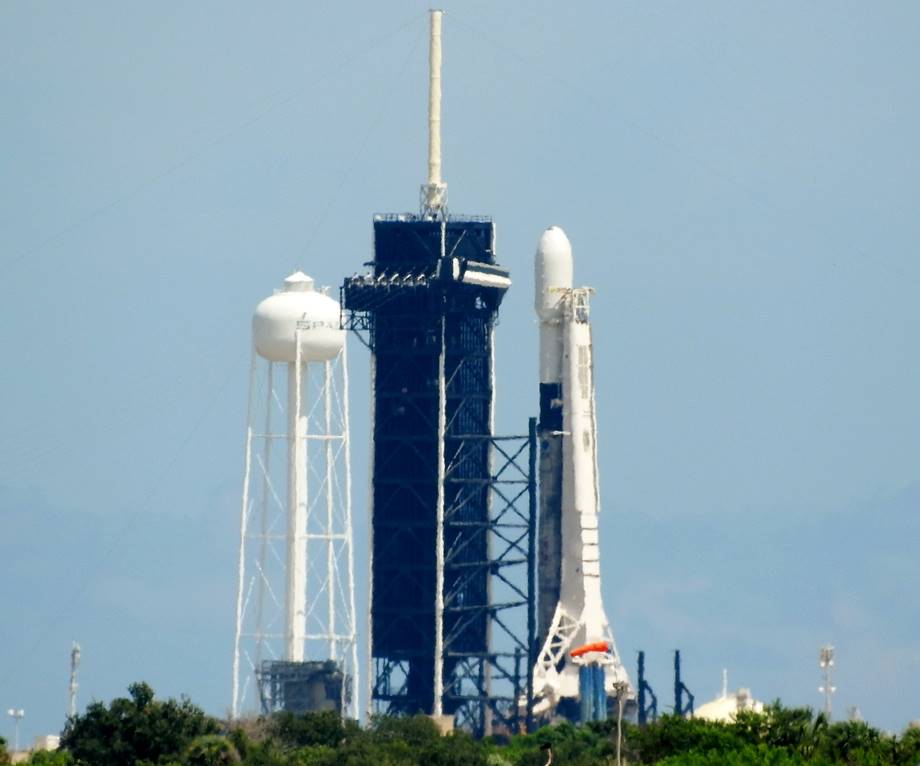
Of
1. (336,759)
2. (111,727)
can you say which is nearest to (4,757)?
(111,727)

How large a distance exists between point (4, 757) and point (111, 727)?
18.2 ft

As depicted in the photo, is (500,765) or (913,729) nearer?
(913,729)

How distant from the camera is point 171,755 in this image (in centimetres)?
→ 17750

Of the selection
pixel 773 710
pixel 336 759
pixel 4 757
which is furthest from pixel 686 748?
pixel 4 757

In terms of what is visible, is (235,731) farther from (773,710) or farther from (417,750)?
(773,710)

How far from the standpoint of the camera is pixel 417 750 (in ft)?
640

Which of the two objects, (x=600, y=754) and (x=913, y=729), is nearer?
(x=913, y=729)

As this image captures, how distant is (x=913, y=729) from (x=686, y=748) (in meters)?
12.3

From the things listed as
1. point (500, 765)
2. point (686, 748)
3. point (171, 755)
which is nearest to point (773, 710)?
point (686, 748)

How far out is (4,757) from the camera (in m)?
180

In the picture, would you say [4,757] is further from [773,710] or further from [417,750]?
[773,710]

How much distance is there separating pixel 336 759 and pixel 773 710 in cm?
2353

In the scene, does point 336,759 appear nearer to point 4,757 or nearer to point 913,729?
point 4,757

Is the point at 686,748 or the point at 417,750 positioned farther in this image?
the point at 417,750
